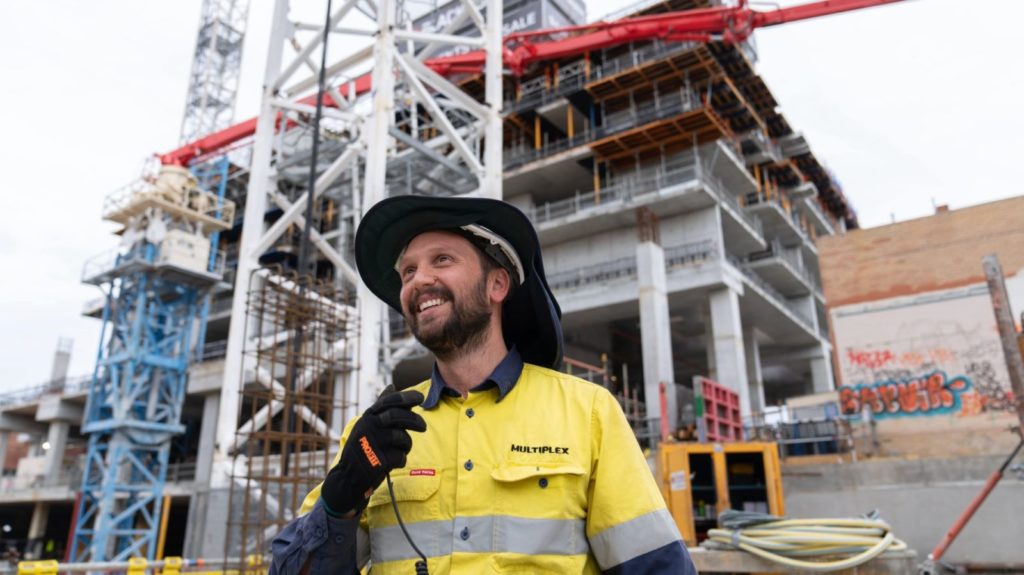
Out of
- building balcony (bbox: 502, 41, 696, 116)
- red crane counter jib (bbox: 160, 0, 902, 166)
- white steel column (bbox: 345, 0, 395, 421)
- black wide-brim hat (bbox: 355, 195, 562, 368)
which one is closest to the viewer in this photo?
black wide-brim hat (bbox: 355, 195, 562, 368)

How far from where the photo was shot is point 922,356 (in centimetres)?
1872

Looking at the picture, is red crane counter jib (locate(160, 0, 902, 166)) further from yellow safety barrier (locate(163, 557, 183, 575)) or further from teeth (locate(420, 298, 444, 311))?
teeth (locate(420, 298, 444, 311))

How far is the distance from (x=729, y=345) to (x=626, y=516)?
23383mm

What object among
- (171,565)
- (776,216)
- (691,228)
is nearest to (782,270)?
(776,216)

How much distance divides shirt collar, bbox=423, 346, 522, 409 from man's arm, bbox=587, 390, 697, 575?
290mm

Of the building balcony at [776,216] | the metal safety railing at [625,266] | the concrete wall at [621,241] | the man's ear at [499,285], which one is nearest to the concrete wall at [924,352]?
the metal safety railing at [625,266]

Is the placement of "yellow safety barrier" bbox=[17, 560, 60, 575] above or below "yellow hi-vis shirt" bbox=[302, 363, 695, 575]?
below

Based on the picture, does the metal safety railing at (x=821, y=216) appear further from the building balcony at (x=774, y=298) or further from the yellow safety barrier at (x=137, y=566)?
the yellow safety barrier at (x=137, y=566)

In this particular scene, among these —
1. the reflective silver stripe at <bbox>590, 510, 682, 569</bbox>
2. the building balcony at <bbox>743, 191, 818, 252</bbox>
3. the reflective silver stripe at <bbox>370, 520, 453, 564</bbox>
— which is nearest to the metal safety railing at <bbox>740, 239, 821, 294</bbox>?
the building balcony at <bbox>743, 191, 818, 252</bbox>

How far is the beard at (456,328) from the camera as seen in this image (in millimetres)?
2090

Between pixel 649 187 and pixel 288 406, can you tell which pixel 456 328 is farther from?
pixel 649 187

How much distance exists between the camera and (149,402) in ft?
89.6

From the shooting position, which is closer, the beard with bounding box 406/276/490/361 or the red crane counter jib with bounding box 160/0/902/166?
the beard with bounding box 406/276/490/361

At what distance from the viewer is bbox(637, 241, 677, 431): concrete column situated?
2255 cm
